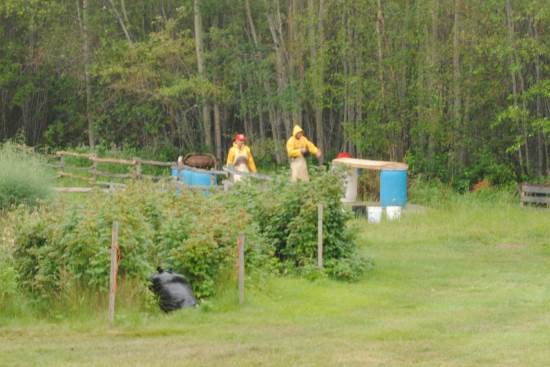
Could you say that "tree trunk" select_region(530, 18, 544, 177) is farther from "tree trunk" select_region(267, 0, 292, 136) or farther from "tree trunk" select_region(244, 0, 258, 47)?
"tree trunk" select_region(244, 0, 258, 47)

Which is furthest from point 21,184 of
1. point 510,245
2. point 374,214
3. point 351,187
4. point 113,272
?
point 113,272

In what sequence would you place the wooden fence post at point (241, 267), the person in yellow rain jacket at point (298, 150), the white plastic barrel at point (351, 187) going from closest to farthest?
the wooden fence post at point (241, 267) → the person in yellow rain jacket at point (298, 150) → the white plastic barrel at point (351, 187)

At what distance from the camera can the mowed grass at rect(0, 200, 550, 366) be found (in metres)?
12.8

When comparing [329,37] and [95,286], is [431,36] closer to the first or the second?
[329,37]

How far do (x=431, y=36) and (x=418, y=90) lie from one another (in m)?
1.83

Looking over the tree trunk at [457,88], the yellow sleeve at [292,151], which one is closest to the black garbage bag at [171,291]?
the yellow sleeve at [292,151]

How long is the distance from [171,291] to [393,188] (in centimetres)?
1573

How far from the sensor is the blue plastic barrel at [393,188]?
31.2 metres

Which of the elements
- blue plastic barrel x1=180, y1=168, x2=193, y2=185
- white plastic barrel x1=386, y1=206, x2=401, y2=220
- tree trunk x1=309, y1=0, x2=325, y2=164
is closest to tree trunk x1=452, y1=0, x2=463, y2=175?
tree trunk x1=309, y1=0, x2=325, y2=164

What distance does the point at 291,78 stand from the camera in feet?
145

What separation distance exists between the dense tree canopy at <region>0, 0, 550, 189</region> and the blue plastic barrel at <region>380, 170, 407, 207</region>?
586cm

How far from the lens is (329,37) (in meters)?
43.5

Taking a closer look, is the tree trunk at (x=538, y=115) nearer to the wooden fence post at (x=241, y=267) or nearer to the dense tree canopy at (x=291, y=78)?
the dense tree canopy at (x=291, y=78)

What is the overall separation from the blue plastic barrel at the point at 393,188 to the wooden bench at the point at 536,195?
327 centimetres
